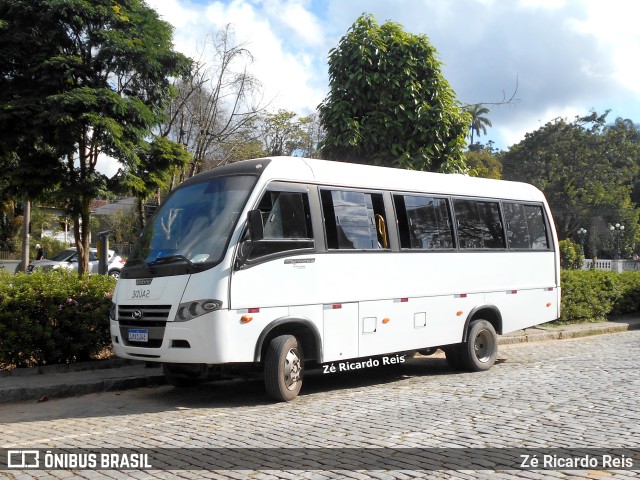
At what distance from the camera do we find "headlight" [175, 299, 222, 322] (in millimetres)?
7844

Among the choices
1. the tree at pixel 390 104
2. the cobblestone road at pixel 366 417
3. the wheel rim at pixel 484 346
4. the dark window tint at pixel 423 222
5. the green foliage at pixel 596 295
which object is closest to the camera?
the cobblestone road at pixel 366 417

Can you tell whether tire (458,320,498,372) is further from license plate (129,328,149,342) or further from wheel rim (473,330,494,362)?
license plate (129,328,149,342)

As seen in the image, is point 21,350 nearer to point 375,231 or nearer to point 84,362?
point 84,362

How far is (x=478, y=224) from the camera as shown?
11688 mm

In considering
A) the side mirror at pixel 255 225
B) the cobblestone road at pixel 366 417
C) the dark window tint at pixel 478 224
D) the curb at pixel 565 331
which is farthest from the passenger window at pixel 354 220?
the curb at pixel 565 331

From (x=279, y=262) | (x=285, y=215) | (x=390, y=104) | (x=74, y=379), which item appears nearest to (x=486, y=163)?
(x=390, y=104)

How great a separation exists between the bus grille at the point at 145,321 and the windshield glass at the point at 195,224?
1.87 feet

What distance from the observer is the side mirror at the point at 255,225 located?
8.10m

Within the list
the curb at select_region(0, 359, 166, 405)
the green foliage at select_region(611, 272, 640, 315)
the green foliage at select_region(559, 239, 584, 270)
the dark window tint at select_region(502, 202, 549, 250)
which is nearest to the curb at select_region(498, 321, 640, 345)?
the green foliage at select_region(611, 272, 640, 315)

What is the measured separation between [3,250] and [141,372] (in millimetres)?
35229

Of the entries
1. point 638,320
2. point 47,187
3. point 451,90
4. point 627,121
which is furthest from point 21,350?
point 627,121

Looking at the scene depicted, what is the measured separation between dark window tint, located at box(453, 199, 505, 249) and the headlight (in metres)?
4.99

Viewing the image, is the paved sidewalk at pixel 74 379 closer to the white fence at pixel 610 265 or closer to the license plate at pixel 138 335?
the license plate at pixel 138 335

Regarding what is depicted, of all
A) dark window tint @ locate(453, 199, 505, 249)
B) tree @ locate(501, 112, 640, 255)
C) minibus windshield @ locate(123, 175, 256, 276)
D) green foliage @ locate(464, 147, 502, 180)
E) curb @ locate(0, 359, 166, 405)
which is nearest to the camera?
minibus windshield @ locate(123, 175, 256, 276)
